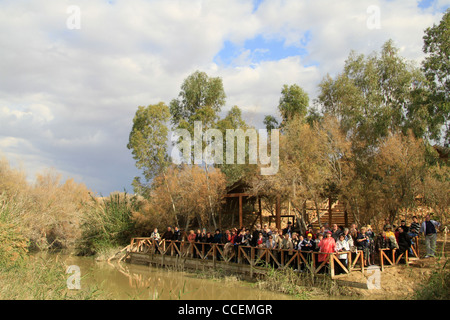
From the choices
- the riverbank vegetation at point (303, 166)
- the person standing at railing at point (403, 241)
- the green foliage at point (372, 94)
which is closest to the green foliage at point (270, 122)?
the riverbank vegetation at point (303, 166)

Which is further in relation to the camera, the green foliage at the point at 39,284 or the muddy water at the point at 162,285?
the muddy water at the point at 162,285

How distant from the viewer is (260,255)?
40.7 feet

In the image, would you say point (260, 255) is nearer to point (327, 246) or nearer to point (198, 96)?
point (327, 246)

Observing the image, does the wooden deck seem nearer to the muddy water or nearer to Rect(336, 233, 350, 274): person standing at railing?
Rect(336, 233, 350, 274): person standing at railing

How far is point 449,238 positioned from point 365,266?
8.12m

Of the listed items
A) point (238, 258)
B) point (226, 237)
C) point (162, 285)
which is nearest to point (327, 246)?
point (238, 258)

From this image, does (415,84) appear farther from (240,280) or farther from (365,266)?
(240,280)

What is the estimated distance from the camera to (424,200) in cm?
1628

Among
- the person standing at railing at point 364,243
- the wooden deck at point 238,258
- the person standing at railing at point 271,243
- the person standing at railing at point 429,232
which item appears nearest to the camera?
the wooden deck at point 238,258

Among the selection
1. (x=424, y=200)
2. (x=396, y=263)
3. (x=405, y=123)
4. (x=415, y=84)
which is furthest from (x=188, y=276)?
(x=415, y=84)

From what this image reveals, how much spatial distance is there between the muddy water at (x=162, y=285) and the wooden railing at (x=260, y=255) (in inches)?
35.1

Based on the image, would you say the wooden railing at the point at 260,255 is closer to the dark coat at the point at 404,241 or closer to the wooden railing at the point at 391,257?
the wooden railing at the point at 391,257

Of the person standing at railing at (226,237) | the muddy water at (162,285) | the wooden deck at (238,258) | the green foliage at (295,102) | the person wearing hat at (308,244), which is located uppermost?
the green foliage at (295,102)

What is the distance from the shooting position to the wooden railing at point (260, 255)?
33.8ft
